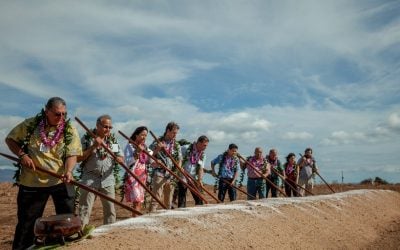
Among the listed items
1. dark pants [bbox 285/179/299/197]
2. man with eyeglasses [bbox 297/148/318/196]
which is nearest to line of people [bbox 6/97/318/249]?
dark pants [bbox 285/179/299/197]

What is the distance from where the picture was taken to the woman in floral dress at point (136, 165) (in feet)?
28.4

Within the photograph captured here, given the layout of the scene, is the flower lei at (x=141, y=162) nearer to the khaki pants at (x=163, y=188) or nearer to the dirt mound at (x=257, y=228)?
the khaki pants at (x=163, y=188)

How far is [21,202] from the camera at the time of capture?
228 inches

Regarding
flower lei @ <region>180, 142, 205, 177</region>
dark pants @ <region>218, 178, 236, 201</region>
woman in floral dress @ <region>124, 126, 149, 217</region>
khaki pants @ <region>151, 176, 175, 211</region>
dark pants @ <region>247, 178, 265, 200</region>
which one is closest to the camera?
woman in floral dress @ <region>124, 126, 149, 217</region>

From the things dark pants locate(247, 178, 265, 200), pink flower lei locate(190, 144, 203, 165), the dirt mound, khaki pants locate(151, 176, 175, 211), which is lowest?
the dirt mound

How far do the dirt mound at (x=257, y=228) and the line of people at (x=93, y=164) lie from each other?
113 cm

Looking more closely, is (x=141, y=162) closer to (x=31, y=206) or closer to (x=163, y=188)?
(x=163, y=188)

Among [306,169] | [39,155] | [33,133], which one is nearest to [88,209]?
[39,155]

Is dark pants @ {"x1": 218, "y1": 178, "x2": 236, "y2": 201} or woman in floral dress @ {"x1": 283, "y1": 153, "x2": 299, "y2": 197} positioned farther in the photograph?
woman in floral dress @ {"x1": 283, "y1": 153, "x2": 299, "y2": 197}

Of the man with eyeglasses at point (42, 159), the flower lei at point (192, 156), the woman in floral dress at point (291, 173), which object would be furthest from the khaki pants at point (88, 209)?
the woman in floral dress at point (291, 173)

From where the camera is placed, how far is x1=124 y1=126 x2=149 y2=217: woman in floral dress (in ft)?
28.4

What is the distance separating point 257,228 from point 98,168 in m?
2.63

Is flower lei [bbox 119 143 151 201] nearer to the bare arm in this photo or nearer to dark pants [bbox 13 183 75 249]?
dark pants [bbox 13 183 75 249]

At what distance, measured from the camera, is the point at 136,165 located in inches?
357
